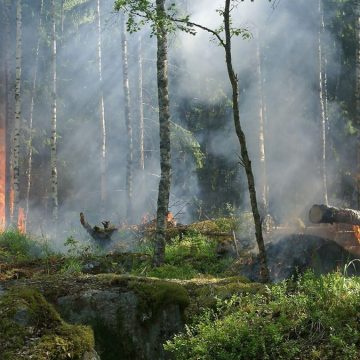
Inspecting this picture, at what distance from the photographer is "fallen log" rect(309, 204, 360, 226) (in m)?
10.0

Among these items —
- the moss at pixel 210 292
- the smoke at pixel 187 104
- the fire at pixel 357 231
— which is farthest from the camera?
the smoke at pixel 187 104

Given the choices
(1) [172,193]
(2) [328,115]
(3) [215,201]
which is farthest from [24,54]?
(2) [328,115]

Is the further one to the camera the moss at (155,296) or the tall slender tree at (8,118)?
the tall slender tree at (8,118)

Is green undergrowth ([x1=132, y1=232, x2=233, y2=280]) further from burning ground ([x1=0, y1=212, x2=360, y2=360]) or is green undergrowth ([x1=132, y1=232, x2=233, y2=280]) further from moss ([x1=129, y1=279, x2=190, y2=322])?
moss ([x1=129, y1=279, x2=190, y2=322])

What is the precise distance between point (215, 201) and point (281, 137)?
514 cm

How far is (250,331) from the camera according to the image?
4453 millimetres

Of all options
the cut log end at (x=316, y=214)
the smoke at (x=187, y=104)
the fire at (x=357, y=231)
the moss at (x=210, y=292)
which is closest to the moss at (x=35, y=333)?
the moss at (x=210, y=292)

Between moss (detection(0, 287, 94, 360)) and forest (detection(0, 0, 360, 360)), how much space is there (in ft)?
0.05

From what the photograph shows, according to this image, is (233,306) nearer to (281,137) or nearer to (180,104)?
(281,137)

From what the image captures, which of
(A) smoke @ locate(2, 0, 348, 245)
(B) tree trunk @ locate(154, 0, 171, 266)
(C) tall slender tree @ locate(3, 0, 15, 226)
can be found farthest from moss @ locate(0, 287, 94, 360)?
(A) smoke @ locate(2, 0, 348, 245)

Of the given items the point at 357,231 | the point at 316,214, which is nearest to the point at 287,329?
the point at 357,231

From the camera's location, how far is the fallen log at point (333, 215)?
395 inches

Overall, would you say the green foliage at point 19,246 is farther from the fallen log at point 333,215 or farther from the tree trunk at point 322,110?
the tree trunk at point 322,110

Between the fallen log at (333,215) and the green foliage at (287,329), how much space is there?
5213 millimetres
